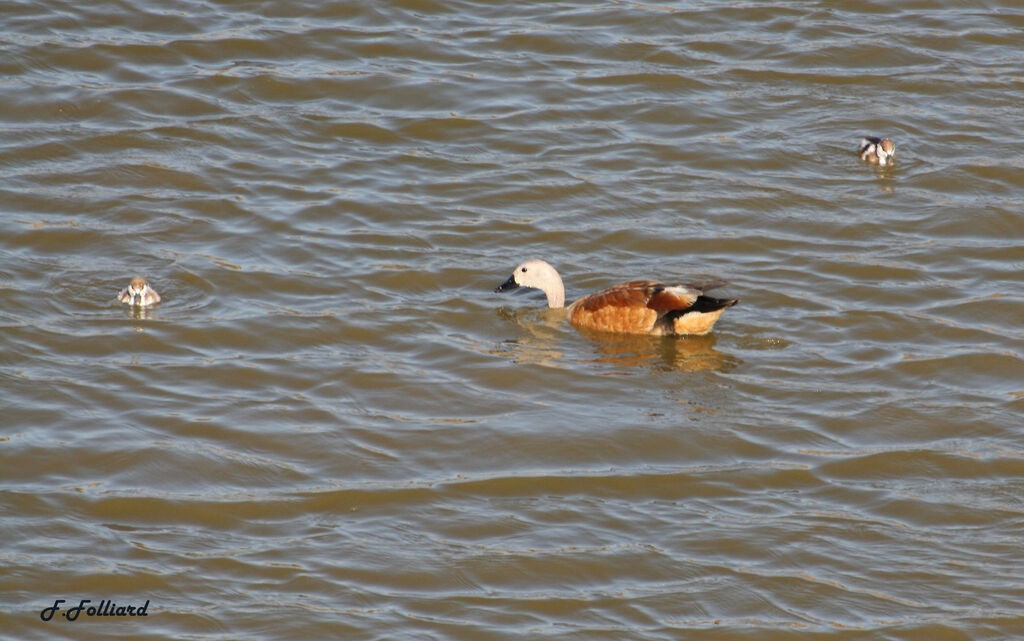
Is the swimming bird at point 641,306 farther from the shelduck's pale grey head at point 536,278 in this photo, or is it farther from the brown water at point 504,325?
the brown water at point 504,325

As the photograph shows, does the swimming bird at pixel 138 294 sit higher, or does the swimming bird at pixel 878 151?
the swimming bird at pixel 878 151

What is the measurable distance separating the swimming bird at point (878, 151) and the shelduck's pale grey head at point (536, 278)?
141 inches

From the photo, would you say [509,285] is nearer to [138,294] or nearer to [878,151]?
[138,294]

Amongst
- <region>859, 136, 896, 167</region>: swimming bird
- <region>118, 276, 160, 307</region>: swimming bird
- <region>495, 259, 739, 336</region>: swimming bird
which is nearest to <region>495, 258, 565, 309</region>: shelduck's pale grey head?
<region>495, 259, 739, 336</region>: swimming bird

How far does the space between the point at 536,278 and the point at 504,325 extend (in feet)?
1.47

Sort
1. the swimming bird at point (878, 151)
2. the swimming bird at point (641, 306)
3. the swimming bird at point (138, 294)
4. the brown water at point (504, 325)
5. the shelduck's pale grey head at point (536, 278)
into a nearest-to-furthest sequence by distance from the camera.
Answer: the brown water at point (504, 325) → the swimming bird at point (138, 294) → the swimming bird at point (641, 306) → the shelduck's pale grey head at point (536, 278) → the swimming bird at point (878, 151)

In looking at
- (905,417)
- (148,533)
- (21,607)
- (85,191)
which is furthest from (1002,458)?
(85,191)

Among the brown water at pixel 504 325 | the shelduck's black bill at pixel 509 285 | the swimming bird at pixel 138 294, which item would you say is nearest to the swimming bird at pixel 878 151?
the brown water at pixel 504 325

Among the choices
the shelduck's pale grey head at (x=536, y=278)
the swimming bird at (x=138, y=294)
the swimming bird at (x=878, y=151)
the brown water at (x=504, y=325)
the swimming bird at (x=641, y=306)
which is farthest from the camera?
the swimming bird at (x=878, y=151)

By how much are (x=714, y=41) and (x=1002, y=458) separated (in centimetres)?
785

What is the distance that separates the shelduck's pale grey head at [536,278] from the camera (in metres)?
10.3

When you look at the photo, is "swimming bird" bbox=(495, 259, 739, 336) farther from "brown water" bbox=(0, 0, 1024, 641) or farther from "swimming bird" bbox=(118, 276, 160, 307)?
"swimming bird" bbox=(118, 276, 160, 307)

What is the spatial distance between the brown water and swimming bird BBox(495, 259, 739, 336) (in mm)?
173

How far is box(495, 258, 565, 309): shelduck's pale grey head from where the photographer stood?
33.7ft
